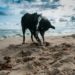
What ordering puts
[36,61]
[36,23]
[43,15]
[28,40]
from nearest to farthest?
[36,61]
[36,23]
[28,40]
[43,15]

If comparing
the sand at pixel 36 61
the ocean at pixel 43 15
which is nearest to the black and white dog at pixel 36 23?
the sand at pixel 36 61

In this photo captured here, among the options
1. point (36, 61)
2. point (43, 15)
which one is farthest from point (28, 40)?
point (36, 61)

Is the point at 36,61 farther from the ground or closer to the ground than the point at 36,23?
closer to the ground

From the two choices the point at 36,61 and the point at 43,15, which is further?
the point at 43,15

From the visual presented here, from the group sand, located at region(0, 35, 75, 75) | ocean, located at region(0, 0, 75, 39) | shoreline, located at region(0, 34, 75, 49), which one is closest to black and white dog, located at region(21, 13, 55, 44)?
sand, located at region(0, 35, 75, 75)

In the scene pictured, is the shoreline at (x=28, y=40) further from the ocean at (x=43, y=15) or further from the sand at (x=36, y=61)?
the sand at (x=36, y=61)

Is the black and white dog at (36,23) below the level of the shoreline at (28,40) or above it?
above

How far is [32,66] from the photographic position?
5660 mm

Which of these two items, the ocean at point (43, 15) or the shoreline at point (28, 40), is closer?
the shoreline at point (28, 40)

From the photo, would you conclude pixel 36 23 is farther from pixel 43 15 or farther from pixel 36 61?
pixel 43 15

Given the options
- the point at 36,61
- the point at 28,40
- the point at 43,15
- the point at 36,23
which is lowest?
the point at 28,40

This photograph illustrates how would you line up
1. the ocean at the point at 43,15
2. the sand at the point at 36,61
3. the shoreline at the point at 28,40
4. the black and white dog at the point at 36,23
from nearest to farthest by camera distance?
the sand at the point at 36,61, the black and white dog at the point at 36,23, the shoreline at the point at 28,40, the ocean at the point at 43,15

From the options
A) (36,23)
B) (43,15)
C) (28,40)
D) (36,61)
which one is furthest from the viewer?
(43,15)

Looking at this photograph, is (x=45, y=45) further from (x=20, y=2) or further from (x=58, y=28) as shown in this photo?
(x=20, y=2)
